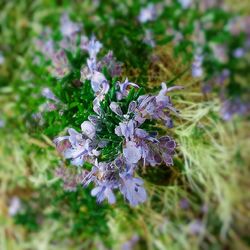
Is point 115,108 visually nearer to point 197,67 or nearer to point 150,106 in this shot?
point 150,106

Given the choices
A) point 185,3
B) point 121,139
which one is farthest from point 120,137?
point 185,3

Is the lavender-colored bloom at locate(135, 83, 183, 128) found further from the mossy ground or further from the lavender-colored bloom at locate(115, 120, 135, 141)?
the mossy ground

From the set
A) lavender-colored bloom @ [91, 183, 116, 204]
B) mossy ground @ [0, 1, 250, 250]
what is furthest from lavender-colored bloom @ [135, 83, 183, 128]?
mossy ground @ [0, 1, 250, 250]

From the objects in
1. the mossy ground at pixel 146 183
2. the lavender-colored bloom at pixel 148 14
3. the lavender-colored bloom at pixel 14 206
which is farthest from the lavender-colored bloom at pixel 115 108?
the lavender-colored bloom at pixel 14 206

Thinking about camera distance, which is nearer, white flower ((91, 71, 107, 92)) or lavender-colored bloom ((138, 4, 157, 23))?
white flower ((91, 71, 107, 92))

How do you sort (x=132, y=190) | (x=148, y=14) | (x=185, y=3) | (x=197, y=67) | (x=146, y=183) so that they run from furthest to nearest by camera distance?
(x=185, y=3)
(x=148, y=14)
(x=197, y=67)
(x=146, y=183)
(x=132, y=190)

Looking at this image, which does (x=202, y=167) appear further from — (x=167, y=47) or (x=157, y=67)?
(x=167, y=47)
